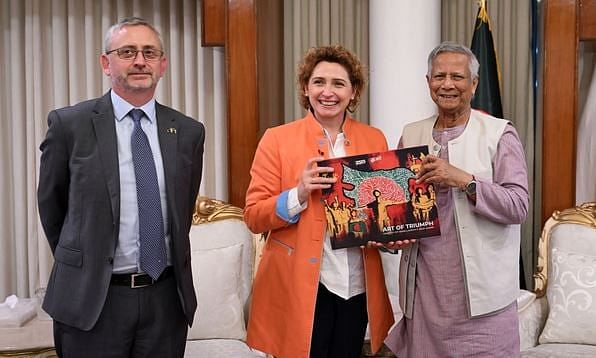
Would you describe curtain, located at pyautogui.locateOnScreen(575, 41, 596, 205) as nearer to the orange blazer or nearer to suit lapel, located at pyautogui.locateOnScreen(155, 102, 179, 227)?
the orange blazer

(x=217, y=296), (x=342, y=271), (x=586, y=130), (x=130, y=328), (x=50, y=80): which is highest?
(x=50, y=80)

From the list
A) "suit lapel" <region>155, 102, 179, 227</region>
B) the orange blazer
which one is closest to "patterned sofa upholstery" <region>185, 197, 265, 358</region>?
the orange blazer

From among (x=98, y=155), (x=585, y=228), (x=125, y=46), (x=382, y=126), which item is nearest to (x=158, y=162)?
(x=98, y=155)

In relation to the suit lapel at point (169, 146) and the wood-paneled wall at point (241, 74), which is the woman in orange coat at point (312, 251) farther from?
the wood-paneled wall at point (241, 74)

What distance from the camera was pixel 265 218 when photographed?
2295mm

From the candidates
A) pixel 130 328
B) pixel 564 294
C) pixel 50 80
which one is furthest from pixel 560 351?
pixel 50 80

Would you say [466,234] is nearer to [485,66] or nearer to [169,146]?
[169,146]

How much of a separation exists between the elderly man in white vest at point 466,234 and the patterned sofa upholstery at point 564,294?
3.17ft

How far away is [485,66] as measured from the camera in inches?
145

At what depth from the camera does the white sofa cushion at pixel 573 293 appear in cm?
308

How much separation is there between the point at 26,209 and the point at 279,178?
7.50 ft

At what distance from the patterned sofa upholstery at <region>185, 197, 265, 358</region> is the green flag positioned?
1418 millimetres

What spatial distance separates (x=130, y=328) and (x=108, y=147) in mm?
517

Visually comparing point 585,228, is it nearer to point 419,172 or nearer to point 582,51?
point 582,51
